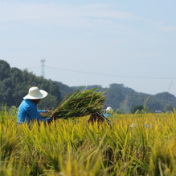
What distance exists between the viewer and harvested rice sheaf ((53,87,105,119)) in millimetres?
5363

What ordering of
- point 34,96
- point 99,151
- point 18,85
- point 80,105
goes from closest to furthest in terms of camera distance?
1. point 99,151
2. point 80,105
3. point 34,96
4. point 18,85

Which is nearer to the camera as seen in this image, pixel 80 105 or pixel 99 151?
pixel 99 151

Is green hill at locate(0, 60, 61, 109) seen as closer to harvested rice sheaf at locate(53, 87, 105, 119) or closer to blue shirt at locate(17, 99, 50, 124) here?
blue shirt at locate(17, 99, 50, 124)

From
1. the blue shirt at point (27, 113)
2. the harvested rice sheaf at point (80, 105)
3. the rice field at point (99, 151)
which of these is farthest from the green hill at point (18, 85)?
the rice field at point (99, 151)

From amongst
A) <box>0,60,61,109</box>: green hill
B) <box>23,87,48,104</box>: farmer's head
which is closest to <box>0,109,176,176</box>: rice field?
<box>23,87,48,104</box>: farmer's head

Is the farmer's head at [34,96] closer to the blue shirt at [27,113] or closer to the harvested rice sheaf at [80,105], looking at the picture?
the blue shirt at [27,113]

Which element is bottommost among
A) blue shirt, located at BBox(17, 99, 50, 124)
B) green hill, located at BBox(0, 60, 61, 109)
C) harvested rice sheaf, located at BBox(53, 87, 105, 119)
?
green hill, located at BBox(0, 60, 61, 109)

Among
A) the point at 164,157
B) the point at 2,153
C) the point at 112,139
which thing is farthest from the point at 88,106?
the point at 164,157

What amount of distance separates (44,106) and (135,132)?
84447mm

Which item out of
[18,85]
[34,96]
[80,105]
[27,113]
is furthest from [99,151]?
[18,85]

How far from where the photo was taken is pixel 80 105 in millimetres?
5418

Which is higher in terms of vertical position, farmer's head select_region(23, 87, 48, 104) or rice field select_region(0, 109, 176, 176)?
farmer's head select_region(23, 87, 48, 104)

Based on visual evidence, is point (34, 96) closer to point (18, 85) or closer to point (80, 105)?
point (80, 105)

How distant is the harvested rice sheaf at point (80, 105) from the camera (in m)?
5.36
